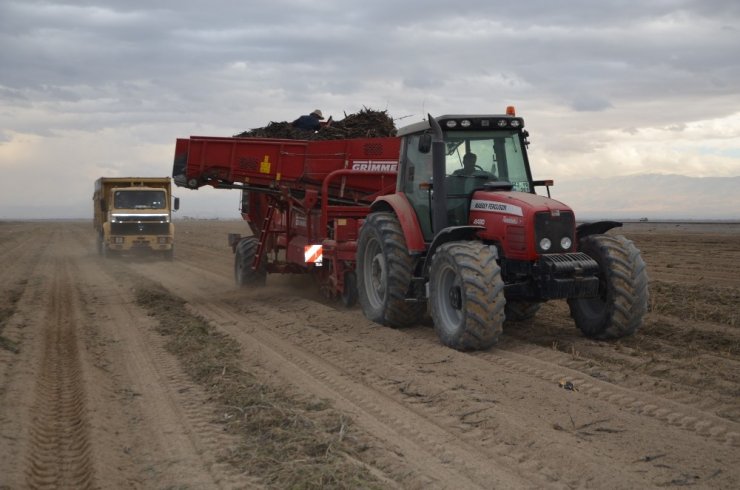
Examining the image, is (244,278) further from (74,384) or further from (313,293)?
(74,384)

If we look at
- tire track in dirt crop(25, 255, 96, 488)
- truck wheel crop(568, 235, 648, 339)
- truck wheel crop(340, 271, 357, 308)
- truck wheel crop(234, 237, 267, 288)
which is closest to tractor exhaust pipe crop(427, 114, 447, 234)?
truck wheel crop(568, 235, 648, 339)

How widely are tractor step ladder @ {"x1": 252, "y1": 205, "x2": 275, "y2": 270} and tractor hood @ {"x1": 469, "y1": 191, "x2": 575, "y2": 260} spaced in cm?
637

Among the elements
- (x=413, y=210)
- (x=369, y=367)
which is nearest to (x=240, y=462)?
(x=369, y=367)

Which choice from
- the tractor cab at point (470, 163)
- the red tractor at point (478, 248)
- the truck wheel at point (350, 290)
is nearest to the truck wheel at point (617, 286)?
the red tractor at point (478, 248)

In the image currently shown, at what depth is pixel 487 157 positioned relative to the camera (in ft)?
28.5

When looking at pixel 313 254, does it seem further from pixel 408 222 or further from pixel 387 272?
pixel 408 222

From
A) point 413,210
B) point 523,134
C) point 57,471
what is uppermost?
point 523,134

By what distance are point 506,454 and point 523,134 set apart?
15.8 feet

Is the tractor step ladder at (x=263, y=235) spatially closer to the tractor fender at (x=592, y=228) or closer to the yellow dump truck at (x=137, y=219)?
the tractor fender at (x=592, y=228)

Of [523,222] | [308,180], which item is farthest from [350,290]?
[523,222]

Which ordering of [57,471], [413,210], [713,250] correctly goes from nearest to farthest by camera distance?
1. [57,471]
2. [413,210]
3. [713,250]

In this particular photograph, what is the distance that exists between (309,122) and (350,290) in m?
3.68

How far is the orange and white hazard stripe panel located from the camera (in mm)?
11922

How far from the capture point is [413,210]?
9.12m
